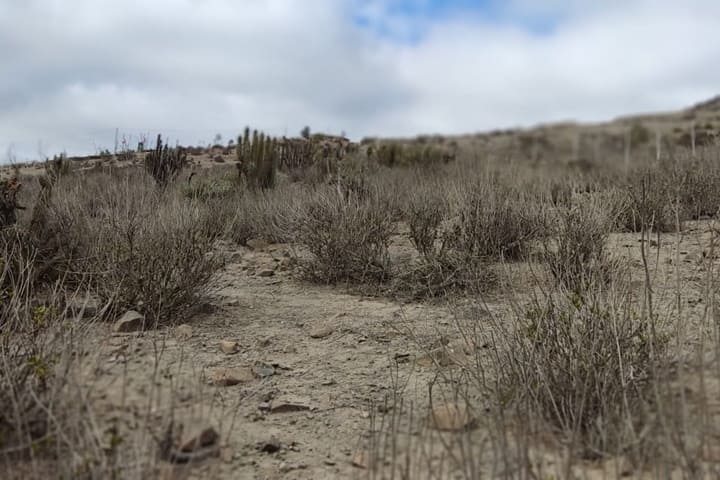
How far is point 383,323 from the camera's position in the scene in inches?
159

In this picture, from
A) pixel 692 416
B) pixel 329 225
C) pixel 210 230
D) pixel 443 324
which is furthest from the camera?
pixel 210 230

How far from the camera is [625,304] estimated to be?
2.82 m

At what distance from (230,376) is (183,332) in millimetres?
725

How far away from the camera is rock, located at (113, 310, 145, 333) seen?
3509 mm

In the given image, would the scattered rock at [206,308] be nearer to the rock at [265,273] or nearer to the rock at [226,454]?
the rock at [265,273]

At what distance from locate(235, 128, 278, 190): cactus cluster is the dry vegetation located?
1.8 inches

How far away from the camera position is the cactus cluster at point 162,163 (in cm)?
631

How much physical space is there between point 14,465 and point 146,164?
4781 mm

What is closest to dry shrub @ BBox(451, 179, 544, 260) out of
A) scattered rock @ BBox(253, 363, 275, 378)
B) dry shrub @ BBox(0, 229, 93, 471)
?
scattered rock @ BBox(253, 363, 275, 378)

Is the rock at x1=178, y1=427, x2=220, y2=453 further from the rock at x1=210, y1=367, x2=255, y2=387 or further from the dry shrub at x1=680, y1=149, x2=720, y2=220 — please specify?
the dry shrub at x1=680, y1=149, x2=720, y2=220

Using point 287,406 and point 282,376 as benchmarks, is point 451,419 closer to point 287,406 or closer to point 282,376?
point 287,406

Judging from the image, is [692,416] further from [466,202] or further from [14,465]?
[466,202]

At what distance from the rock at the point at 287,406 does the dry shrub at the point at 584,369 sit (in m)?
0.96

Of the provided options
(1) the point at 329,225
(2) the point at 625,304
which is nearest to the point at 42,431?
(2) the point at 625,304
